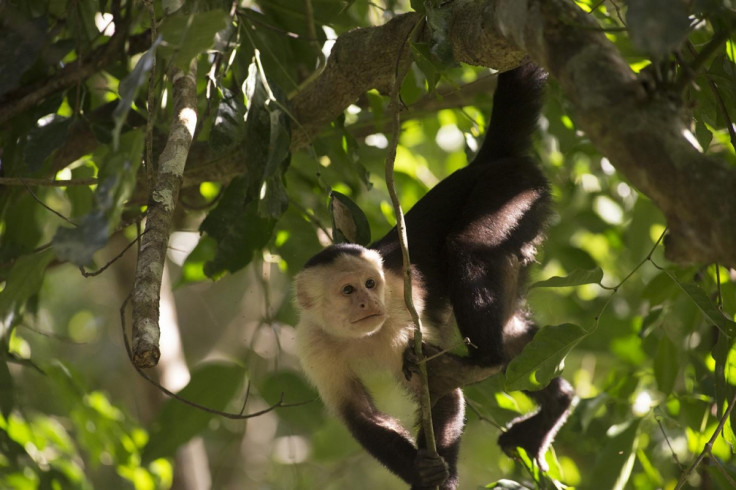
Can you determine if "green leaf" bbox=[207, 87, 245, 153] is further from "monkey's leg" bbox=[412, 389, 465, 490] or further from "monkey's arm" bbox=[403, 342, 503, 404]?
"monkey's leg" bbox=[412, 389, 465, 490]

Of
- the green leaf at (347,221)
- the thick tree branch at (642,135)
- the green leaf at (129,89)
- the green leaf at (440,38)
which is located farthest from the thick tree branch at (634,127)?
the green leaf at (347,221)

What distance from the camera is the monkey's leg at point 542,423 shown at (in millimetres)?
3016

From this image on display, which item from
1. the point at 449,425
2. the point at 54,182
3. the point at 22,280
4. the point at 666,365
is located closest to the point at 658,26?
the point at 54,182

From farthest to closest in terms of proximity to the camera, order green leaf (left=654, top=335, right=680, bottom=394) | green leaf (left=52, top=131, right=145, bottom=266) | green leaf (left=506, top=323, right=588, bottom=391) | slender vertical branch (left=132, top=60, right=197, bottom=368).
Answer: green leaf (left=654, top=335, right=680, bottom=394), green leaf (left=506, top=323, right=588, bottom=391), slender vertical branch (left=132, top=60, right=197, bottom=368), green leaf (left=52, top=131, right=145, bottom=266)

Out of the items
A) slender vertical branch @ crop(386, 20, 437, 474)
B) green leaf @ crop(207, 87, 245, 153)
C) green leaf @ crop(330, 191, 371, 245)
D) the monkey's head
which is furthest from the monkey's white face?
green leaf @ crop(207, 87, 245, 153)

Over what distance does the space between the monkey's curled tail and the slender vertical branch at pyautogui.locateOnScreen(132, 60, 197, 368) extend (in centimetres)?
144

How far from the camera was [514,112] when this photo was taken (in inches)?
118

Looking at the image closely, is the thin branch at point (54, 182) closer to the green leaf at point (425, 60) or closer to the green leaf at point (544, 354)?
the green leaf at point (425, 60)

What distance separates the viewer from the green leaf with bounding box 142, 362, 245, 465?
2.79 metres

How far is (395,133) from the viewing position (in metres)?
1.88

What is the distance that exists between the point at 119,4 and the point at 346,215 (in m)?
1.02

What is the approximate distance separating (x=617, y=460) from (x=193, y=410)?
146cm

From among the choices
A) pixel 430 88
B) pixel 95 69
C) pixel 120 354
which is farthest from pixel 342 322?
pixel 120 354

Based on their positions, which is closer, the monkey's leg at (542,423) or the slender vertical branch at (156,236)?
the slender vertical branch at (156,236)
